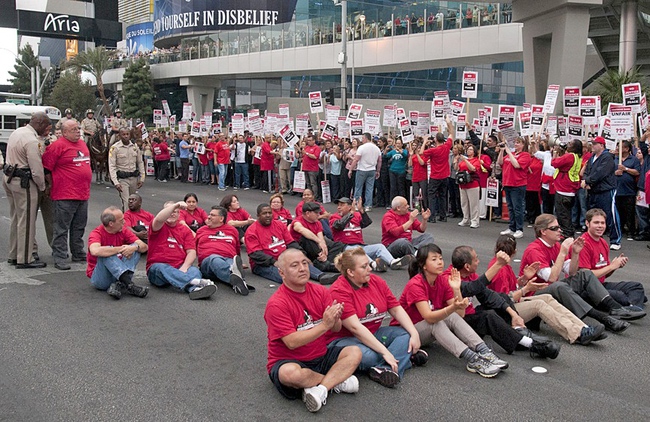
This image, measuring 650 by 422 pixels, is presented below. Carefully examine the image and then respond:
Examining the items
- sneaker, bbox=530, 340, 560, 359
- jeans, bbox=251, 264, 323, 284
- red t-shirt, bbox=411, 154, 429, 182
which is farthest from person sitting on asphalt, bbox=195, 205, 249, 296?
red t-shirt, bbox=411, 154, 429, 182

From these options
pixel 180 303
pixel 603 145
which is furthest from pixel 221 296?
pixel 603 145

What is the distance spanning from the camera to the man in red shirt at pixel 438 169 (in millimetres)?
15156

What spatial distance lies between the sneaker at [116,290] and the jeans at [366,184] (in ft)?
33.0

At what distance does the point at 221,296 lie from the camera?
834cm

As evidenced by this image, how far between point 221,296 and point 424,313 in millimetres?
3250

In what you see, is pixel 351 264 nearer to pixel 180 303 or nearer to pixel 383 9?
pixel 180 303

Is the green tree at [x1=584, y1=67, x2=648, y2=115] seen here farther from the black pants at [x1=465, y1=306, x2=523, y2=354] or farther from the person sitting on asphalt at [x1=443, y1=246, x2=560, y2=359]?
the black pants at [x1=465, y1=306, x2=523, y2=354]

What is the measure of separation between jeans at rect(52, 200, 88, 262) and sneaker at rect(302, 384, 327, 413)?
5909 millimetres

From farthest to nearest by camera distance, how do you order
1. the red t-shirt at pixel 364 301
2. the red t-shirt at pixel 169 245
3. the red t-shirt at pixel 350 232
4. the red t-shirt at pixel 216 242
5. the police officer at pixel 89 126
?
the police officer at pixel 89 126 < the red t-shirt at pixel 350 232 < the red t-shirt at pixel 216 242 < the red t-shirt at pixel 169 245 < the red t-shirt at pixel 364 301

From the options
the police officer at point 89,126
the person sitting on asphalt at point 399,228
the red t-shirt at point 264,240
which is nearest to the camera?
the red t-shirt at point 264,240

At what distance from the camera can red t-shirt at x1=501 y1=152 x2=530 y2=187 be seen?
13.5 metres

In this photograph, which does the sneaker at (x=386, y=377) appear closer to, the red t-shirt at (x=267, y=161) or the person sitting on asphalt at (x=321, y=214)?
the person sitting on asphalt at (x=321, y=214)

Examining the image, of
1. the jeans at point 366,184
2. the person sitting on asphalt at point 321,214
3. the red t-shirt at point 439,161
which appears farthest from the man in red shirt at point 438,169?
the person sitting on asphalt at point 321,214

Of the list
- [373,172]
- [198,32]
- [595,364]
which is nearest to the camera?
[595,364]
